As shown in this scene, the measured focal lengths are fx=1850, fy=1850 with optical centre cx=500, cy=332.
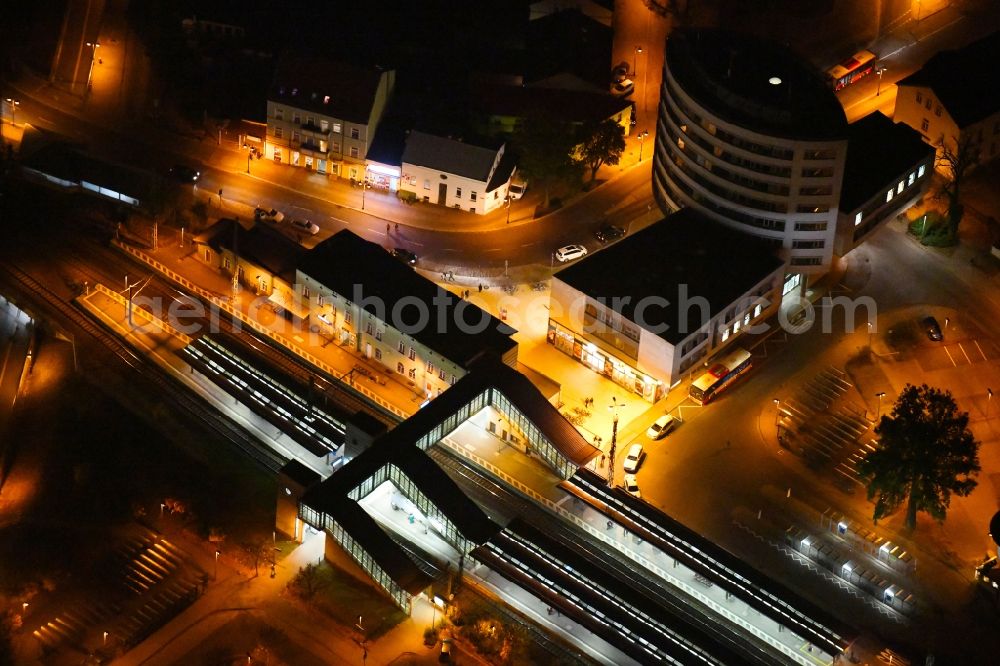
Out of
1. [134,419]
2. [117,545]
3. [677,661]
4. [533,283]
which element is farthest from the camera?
[533,283]

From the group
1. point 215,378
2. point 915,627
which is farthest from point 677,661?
point 215,378

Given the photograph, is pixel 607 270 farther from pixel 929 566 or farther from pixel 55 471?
pixel 55 471

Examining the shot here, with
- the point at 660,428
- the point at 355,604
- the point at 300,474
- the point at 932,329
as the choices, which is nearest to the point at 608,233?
the point at 660,428

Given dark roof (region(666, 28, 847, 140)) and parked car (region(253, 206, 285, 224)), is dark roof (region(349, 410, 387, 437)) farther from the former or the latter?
dark roof (region(666, 28, 847, 140))

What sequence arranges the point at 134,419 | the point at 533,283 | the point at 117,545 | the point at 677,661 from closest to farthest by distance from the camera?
A: the point at 677,661 < the point at 117,545 < the point at 134,419 < the point at 533,283

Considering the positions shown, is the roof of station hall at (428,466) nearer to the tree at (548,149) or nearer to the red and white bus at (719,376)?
the red and white bus at (719,376)

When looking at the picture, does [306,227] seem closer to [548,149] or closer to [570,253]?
[548,149]

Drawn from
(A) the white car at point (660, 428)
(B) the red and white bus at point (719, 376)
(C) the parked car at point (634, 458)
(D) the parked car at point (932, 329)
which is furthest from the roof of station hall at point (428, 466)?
(D) the parked car at point (932, 329)
